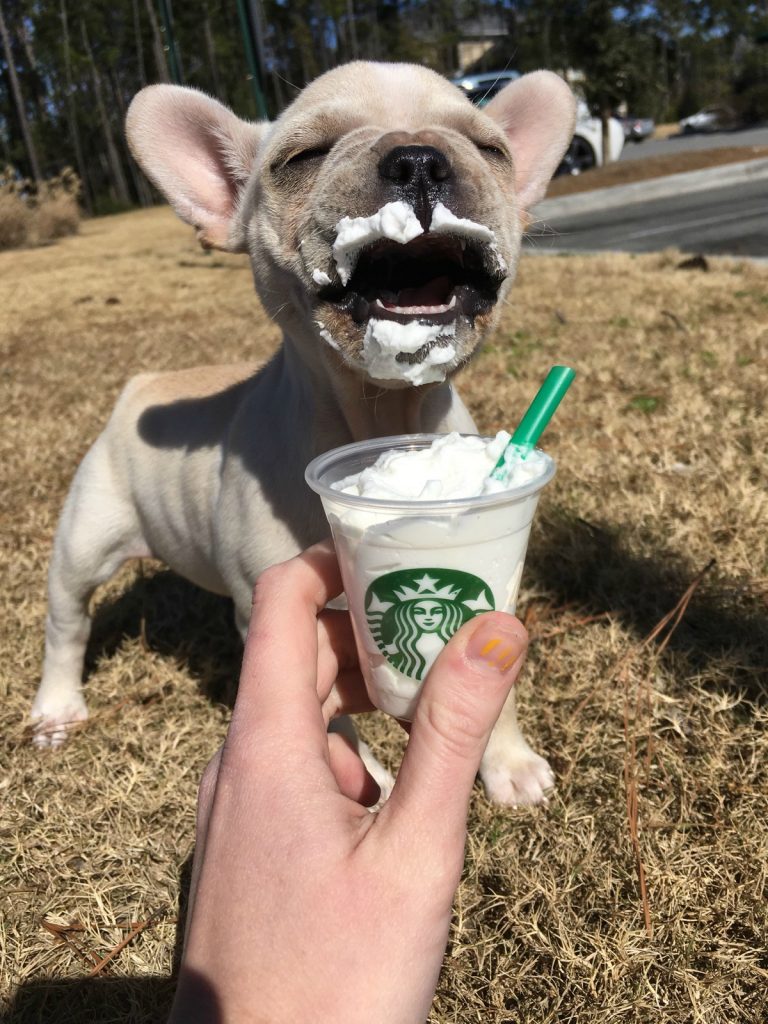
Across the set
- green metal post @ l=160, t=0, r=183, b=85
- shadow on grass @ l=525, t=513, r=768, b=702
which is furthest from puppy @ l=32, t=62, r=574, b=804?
green metal post @ l=160, t=0, r=183, b=85

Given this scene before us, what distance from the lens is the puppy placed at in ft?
5.61

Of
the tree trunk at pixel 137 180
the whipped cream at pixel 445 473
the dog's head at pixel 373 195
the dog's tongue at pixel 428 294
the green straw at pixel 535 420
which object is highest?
the dog's head at pixel 373 195

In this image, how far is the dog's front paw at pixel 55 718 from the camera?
2771 millimetres

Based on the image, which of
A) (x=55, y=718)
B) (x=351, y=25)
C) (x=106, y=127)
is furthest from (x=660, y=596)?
(x=106, y=127)

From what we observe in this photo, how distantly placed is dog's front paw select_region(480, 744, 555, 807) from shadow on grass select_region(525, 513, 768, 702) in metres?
0.59

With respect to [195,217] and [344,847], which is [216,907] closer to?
[344,847]

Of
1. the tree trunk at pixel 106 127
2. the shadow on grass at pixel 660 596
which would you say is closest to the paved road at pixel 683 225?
the shadow on grass at pixel 660 596

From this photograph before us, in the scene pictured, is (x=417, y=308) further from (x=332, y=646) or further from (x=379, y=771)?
(x=379, y=771)

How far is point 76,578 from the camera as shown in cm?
297

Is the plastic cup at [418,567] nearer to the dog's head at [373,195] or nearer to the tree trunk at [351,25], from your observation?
the dog's head at [373,195]

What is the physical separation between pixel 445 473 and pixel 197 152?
6.26 ft

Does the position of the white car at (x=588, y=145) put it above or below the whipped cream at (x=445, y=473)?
below

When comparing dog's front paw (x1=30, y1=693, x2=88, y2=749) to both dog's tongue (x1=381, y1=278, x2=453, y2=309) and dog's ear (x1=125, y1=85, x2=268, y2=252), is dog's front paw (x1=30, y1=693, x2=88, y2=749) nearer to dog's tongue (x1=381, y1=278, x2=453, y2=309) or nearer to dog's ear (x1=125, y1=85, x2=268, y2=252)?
dog's ear (x1=125, y1=85, x2=268, y2=252)

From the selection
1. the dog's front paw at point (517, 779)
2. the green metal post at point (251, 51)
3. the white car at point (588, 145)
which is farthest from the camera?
the white car at point (588, 145)
